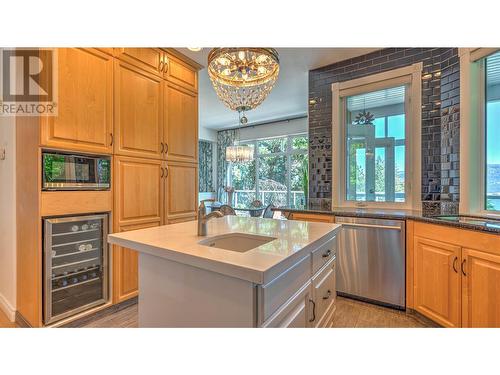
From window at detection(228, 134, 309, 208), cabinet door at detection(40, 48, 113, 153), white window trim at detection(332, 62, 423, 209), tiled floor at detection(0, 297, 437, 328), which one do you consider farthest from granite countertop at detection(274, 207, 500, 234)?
window at detection(228, 134, 309, 208)

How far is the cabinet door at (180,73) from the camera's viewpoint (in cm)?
259

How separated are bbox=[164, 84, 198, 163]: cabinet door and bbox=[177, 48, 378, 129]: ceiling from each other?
49 cm

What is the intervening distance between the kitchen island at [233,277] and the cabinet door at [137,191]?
2.84ft

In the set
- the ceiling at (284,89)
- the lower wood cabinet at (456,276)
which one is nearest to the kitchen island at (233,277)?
the lower wood cabinet at (456,276)

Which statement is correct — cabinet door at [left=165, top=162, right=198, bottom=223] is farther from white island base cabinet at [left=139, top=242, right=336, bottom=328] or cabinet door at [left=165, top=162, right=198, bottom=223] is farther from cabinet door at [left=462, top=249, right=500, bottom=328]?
cabinet door at [left=462, top=249, right=500, bottom=328]

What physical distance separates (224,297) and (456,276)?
69.6 inches

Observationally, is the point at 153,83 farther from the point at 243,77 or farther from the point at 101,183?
the point at 243,77

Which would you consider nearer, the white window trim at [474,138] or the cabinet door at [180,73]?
the white window trim at [474,138]

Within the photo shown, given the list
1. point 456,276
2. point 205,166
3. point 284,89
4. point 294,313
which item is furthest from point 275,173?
point 294,313

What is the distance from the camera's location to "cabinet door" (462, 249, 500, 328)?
4.93 feet

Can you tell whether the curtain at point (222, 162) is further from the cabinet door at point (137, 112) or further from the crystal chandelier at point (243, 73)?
the crystal chandelier at point (243, 73)
